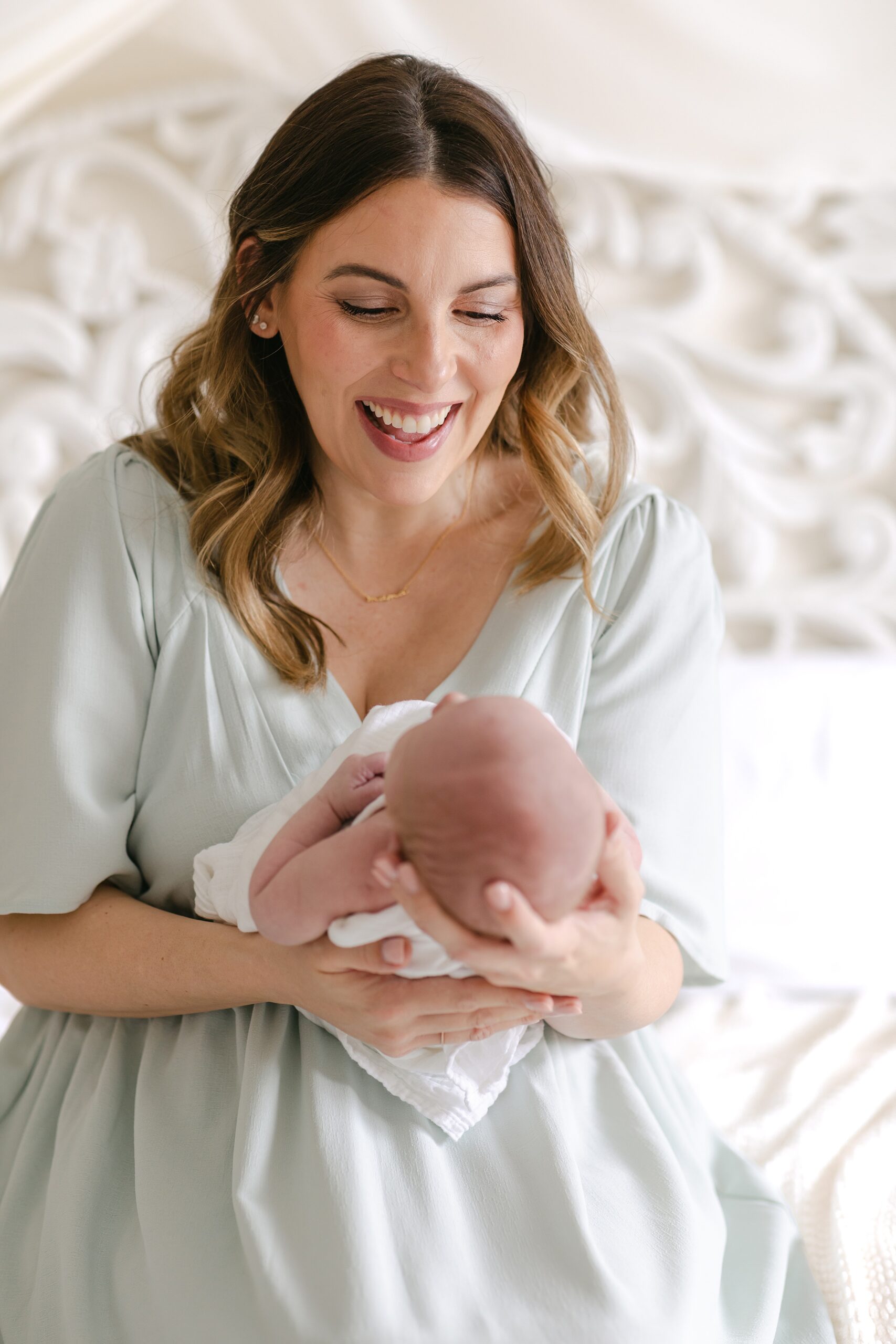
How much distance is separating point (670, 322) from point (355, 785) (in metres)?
1.62

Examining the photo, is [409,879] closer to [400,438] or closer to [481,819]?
[481,819]

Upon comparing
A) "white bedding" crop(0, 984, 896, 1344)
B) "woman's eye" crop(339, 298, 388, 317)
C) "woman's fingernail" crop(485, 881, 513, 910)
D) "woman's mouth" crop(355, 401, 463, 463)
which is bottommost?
"white bedding" crop(0, 984, 896, 1344)

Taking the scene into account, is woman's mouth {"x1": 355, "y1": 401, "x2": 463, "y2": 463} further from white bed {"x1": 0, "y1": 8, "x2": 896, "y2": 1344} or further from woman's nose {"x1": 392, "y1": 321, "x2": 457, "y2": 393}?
white bed {"x1": 0, "y1": 8, "x2": 896, "y2": 1344}

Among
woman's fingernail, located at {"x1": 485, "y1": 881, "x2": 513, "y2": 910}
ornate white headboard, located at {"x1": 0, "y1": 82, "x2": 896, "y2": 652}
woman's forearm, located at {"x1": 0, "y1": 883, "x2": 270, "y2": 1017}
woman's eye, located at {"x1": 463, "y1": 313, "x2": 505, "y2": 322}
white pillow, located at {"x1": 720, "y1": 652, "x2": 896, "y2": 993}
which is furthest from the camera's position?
ornate white headboard, located at {"x1": 0, "y1": 82, "x2": 896, "y2": 652}

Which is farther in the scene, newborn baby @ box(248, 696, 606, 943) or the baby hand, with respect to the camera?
the baby hand

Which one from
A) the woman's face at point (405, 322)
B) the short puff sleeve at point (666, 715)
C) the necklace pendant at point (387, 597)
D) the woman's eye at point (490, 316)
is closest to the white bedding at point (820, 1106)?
the short puff sleeve at point (666, 715)

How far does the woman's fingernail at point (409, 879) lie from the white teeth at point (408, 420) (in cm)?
59

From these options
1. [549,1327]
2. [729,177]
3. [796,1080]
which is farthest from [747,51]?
[549,1327]

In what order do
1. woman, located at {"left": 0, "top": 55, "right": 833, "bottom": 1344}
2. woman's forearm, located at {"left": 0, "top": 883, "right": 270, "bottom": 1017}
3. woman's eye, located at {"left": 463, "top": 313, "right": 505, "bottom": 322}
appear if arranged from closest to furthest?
1. woman, located at {"left": 0, "top": 55, "right": 833, "bottom": 1344}
2. woman's forearm, located at {"left": 0, "top": 883, "right": 270, "bottom": 1017}
3. woman's eye, located at {"left": 463, "top": 313, "right": 505, "bottom": 322}

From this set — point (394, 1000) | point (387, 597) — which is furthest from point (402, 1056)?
point (387, 597)

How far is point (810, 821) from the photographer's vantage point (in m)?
2.02

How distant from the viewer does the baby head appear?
0.89 m

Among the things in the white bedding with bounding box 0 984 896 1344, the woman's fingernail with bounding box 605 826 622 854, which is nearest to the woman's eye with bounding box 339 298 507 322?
the woman's fingernail with bounding box 605 826 622 854

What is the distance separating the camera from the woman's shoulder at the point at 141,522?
1360 millimetres
